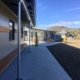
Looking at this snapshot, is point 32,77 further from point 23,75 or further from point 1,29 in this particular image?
point 1,29

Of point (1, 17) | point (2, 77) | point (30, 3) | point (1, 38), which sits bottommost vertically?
point (2, 77)

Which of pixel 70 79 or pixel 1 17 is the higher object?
pixel 1 17

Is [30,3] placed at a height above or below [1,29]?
above

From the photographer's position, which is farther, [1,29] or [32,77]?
[1,29]

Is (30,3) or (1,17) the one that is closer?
(1,17)

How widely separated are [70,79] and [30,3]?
4.15 metres

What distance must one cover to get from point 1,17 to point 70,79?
3696 millimetres

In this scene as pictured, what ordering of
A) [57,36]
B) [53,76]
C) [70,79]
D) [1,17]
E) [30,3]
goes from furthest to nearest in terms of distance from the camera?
[57,36], [30,3], [1,17], [53,76], [70,79]

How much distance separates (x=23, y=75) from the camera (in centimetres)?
907

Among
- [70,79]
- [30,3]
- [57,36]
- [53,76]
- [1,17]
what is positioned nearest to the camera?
[70,79]

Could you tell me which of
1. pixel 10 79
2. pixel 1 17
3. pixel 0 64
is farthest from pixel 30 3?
pixel 10 79

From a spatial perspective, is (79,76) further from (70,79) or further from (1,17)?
(1,17)

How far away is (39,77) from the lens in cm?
862

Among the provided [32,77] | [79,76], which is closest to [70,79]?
[79,76]
